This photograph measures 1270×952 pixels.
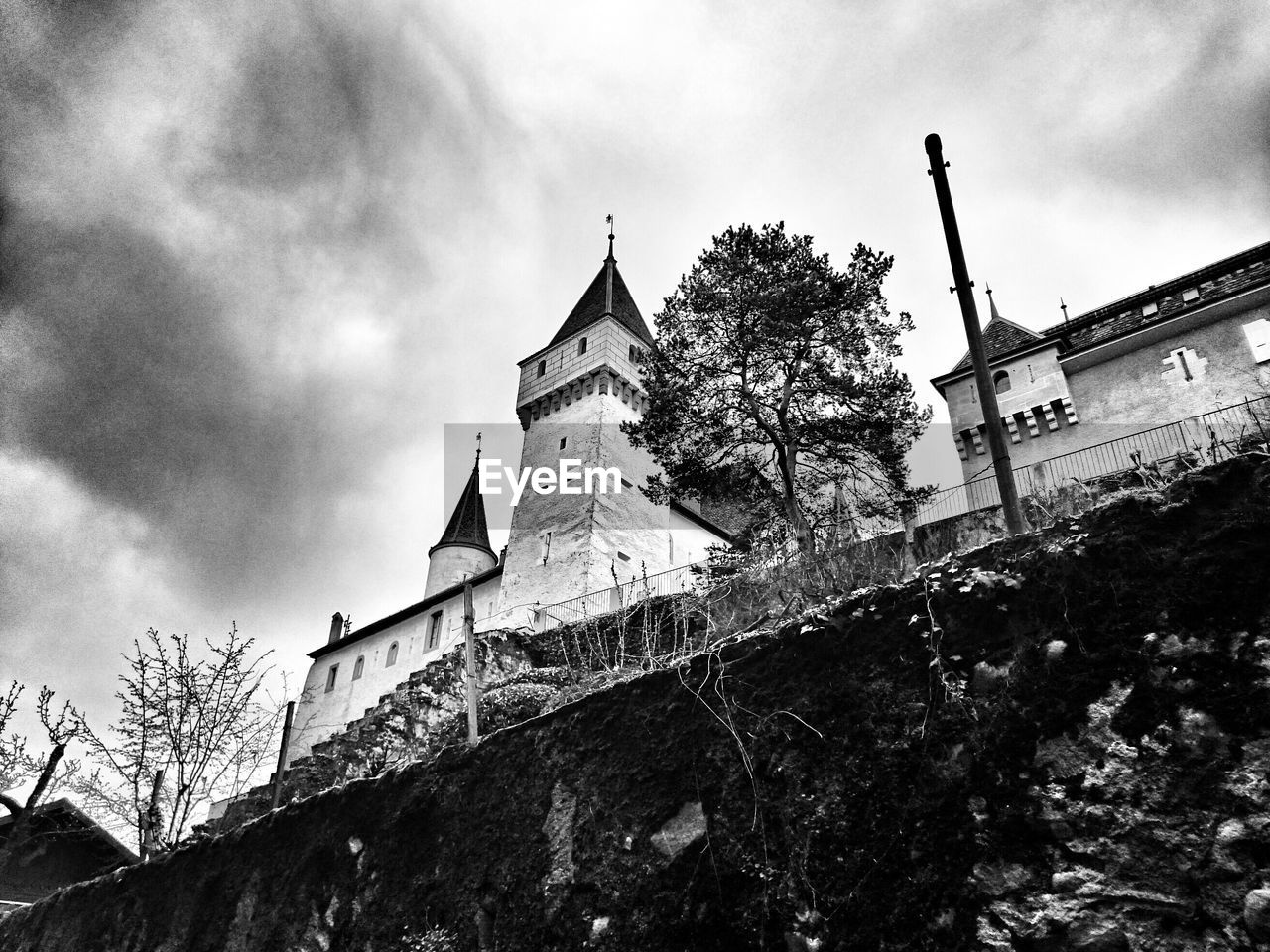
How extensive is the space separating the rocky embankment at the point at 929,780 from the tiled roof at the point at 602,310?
92.9ft

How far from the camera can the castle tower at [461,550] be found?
3953 cm

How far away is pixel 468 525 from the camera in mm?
42281

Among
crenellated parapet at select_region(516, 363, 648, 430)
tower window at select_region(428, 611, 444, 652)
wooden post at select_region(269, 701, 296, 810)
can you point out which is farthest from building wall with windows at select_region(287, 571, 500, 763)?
wooden post at select_region(269, 701, 296, 810)

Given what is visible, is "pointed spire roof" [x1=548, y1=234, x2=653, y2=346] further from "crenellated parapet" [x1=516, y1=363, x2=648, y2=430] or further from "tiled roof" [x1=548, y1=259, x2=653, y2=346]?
"crenellated parapet" [x1=516, y1=363, x2=648, y2=430]

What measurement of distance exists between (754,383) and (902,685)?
43.5 feet

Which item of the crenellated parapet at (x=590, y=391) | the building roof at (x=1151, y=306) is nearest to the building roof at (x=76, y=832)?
the crenellated parapet at (x=590, y=391)

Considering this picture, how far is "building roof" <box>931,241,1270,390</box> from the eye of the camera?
55.1ft

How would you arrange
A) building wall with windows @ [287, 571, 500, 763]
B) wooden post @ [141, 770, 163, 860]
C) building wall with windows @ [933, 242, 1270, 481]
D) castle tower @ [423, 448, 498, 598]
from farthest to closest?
1. castle tower @ [423, 448, 498, 598]
2. building wall with windows @ [287, 571, 500, 763]
3. building wall with windows @ [933, 242, 1270, 481]
4. wooden post @ [141, 770, 163, 860]

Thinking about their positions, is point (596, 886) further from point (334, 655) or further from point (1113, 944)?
point (334, 655)

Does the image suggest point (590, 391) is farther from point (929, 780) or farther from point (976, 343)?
point (929, 780)

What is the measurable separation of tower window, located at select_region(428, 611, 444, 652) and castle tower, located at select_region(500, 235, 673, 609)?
4423 millimetres

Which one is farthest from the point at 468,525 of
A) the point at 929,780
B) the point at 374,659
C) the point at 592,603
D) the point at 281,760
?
the point at 929,780

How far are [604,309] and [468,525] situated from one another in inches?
542

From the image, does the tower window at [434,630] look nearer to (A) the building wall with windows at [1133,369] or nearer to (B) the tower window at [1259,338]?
(A) the building wall with windows at [1133,369]
